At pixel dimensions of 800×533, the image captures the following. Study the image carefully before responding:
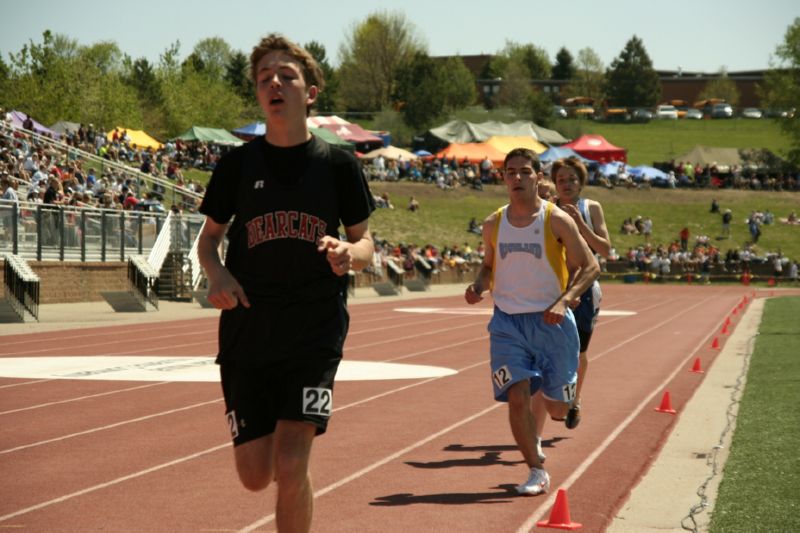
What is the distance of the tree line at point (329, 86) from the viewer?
7375 centimetres

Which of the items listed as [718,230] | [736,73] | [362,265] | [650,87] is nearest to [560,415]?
[362,265]

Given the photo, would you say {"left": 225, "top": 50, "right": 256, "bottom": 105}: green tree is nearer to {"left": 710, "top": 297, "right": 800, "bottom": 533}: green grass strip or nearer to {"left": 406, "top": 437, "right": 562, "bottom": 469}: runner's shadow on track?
{"left": 710, "top": 297, "right": 800, "bottom": 533}: green grass strip

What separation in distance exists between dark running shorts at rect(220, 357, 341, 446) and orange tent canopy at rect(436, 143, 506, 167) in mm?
66680

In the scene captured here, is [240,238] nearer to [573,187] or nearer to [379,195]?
[573,187]

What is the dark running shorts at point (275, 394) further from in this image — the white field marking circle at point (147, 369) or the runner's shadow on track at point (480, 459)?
the white field marking circle at point (147, 369)

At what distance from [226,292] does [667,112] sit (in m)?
135

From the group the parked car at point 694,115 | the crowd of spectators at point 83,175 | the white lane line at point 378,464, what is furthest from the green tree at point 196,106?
the white lane line at point 378,464

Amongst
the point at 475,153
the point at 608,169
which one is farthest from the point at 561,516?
the point at 608,169

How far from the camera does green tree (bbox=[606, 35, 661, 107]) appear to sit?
147375 mm

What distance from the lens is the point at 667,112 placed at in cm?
13588

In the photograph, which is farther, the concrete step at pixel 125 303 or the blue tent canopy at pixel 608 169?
the blue tent canopy at pixel 608 169

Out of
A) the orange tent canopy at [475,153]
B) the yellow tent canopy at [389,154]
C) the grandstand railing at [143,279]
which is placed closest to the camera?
the grandstand railing at [143,279]

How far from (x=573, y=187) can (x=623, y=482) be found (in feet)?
7.66

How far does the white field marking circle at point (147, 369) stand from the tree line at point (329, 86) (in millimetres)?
56276
